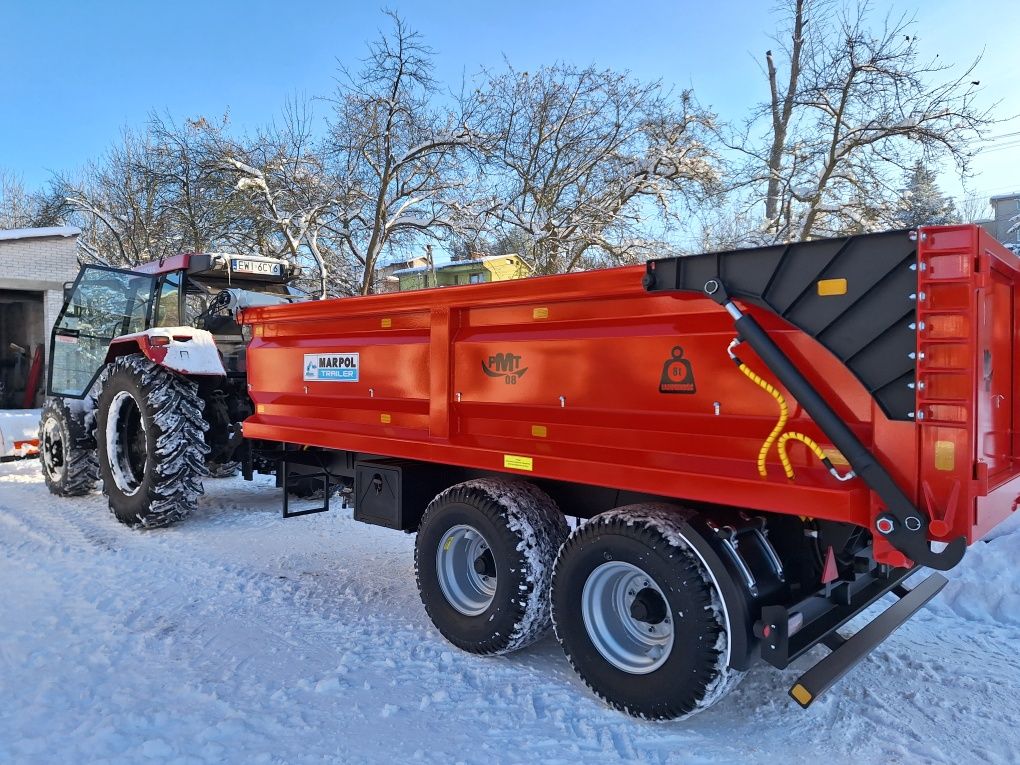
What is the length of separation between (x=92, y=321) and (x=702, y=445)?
6.79 meters

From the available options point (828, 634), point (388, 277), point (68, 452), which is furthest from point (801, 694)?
point (388, 277)

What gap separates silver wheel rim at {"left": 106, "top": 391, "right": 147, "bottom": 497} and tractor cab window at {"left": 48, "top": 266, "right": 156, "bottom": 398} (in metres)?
0.87

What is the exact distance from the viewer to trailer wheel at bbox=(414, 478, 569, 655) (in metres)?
3.35

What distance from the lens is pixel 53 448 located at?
7340mm

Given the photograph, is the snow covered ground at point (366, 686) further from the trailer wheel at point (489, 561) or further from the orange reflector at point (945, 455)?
the orange reflector at point (945, 455)

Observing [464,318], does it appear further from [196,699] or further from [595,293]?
[196,699]

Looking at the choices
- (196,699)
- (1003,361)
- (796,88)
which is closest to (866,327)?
(1003,361)

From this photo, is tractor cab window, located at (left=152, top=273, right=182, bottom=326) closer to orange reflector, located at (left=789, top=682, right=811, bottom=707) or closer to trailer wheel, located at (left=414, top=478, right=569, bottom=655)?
trailer wheel, located at (left=414, top=478, right=569, bottom=655)

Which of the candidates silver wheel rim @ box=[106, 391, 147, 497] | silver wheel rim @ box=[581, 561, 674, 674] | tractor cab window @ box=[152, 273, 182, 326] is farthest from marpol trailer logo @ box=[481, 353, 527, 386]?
tractor cab window @ box=[152, 273, 182, 326]

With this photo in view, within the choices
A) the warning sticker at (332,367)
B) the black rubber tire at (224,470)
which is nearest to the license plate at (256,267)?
the black rubber tire at (224,470)

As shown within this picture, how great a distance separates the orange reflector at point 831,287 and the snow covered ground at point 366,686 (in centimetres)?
174

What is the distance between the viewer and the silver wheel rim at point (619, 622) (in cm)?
297

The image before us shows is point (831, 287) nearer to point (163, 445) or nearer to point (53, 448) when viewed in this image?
point (163, 445)

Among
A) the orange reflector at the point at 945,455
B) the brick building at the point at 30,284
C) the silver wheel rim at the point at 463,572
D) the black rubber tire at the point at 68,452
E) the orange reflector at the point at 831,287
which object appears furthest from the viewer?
the brick building at the point at 30,284
